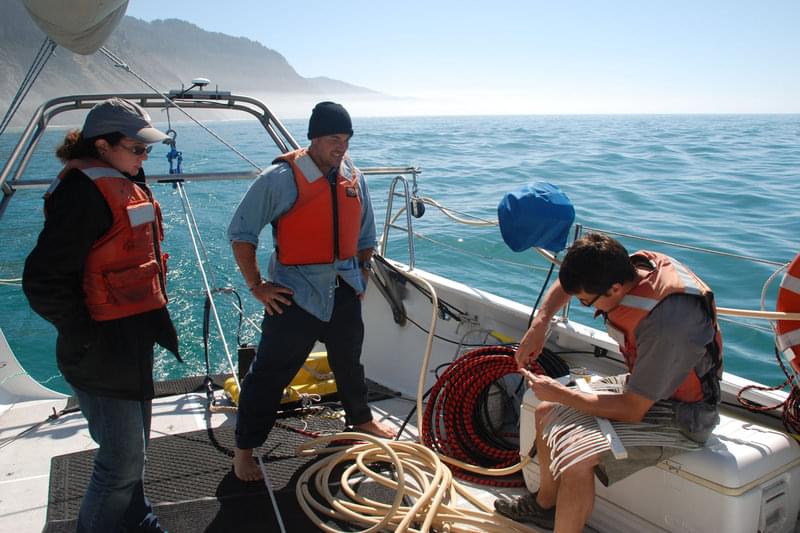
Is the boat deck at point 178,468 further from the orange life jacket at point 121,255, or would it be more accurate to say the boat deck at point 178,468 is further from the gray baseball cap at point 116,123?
the gray baseball cap at point 116,123

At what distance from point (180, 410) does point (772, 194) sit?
38.4 ft

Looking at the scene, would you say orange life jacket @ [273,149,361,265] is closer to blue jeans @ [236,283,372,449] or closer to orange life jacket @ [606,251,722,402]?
blue jeans @ [236,283,372,449]

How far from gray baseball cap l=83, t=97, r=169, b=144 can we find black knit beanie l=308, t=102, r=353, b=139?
709mm

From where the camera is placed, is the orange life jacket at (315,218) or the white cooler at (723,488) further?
the orange life jacket at (315,218)

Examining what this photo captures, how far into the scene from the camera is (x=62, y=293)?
1.72m

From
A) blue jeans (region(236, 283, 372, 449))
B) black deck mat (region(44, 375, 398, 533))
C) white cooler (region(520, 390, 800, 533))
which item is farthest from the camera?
blue jeans (region(236, 283, 372, 449))

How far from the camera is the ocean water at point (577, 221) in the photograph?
700 centimetres

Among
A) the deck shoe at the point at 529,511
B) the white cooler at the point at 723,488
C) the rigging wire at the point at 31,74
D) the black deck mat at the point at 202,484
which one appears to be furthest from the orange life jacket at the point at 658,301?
the rigging wire at the point at 31,74

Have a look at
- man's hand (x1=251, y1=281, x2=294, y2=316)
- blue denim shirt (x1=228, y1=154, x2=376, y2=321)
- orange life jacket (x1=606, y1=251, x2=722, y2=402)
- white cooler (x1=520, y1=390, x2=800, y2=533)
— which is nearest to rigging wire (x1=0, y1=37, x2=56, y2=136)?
blue denim shirt (x1=228, y1=154, x2=376, y2=321)

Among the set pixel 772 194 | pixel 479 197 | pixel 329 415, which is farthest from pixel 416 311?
pixel 772 194

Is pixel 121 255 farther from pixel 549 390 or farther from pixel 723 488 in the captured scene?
pixel 723 488

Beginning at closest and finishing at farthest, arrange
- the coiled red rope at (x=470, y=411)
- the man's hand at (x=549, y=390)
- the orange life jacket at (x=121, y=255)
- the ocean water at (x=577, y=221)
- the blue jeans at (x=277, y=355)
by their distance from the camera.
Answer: the orange life jacket at (x=121, y=255), the man's hand at (x=549, y=390), the blue jeans at (x=277, y=355), the coiled red rope at (x=470, y=411), the ocean water at (x=577, y=221)

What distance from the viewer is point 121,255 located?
1.87m

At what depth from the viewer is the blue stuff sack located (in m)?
Result: 2.86
